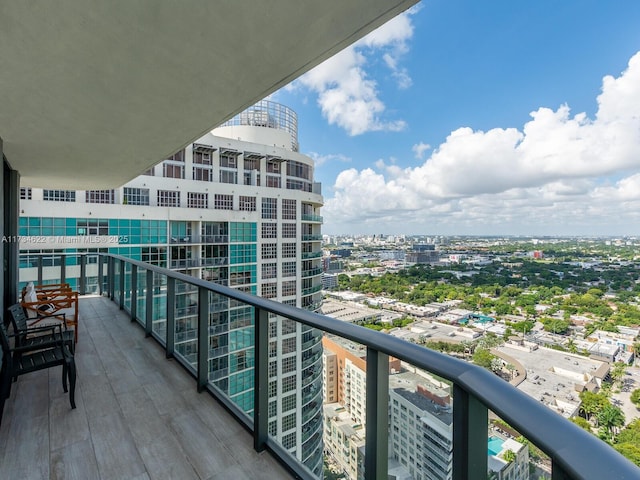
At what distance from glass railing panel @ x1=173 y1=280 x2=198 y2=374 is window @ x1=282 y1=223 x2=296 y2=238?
22.1 m

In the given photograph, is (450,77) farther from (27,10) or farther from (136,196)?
(27,10)

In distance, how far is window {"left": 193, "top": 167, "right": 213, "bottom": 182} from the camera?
2378 centimetres

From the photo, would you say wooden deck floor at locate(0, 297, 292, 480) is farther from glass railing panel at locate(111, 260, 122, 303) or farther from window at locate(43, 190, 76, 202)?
window at locate(43, 190, 76, 202)

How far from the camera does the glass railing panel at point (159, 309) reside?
3.81 metres

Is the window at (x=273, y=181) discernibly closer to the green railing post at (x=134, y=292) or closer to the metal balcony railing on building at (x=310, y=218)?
the metal balcony railing on building at (x=310, y=218)

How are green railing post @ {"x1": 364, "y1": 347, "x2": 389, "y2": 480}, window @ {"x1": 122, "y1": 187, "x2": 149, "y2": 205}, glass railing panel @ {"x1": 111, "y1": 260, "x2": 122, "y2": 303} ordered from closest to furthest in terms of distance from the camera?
green railing post @ {"x1": 364, "y1": 347, "x2": 389, "y2": 480}, glass railing panel @ {"x1": 111, "y1": 260, "x2": 122, "y2": 303}, window @ {"x1": 122, "y1": 187, "x2": 149, "y2": 205}

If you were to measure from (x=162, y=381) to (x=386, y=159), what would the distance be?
174 ft

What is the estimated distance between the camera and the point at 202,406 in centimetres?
268

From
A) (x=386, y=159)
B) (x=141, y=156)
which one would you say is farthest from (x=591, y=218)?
(x=386, y=159)

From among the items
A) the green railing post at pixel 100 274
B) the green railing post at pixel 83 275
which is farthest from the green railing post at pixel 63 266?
the green railing post at pixel 100 274

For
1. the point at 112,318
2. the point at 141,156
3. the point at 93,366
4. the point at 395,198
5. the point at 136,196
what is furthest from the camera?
the point at 395,198

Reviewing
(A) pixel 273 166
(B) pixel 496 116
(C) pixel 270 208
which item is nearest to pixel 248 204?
(C) pixel 270 208

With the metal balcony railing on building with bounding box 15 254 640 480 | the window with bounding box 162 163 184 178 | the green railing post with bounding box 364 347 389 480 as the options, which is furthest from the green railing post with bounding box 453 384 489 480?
the window with bounding box 162 163 184 178

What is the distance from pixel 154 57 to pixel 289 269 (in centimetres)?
2407
